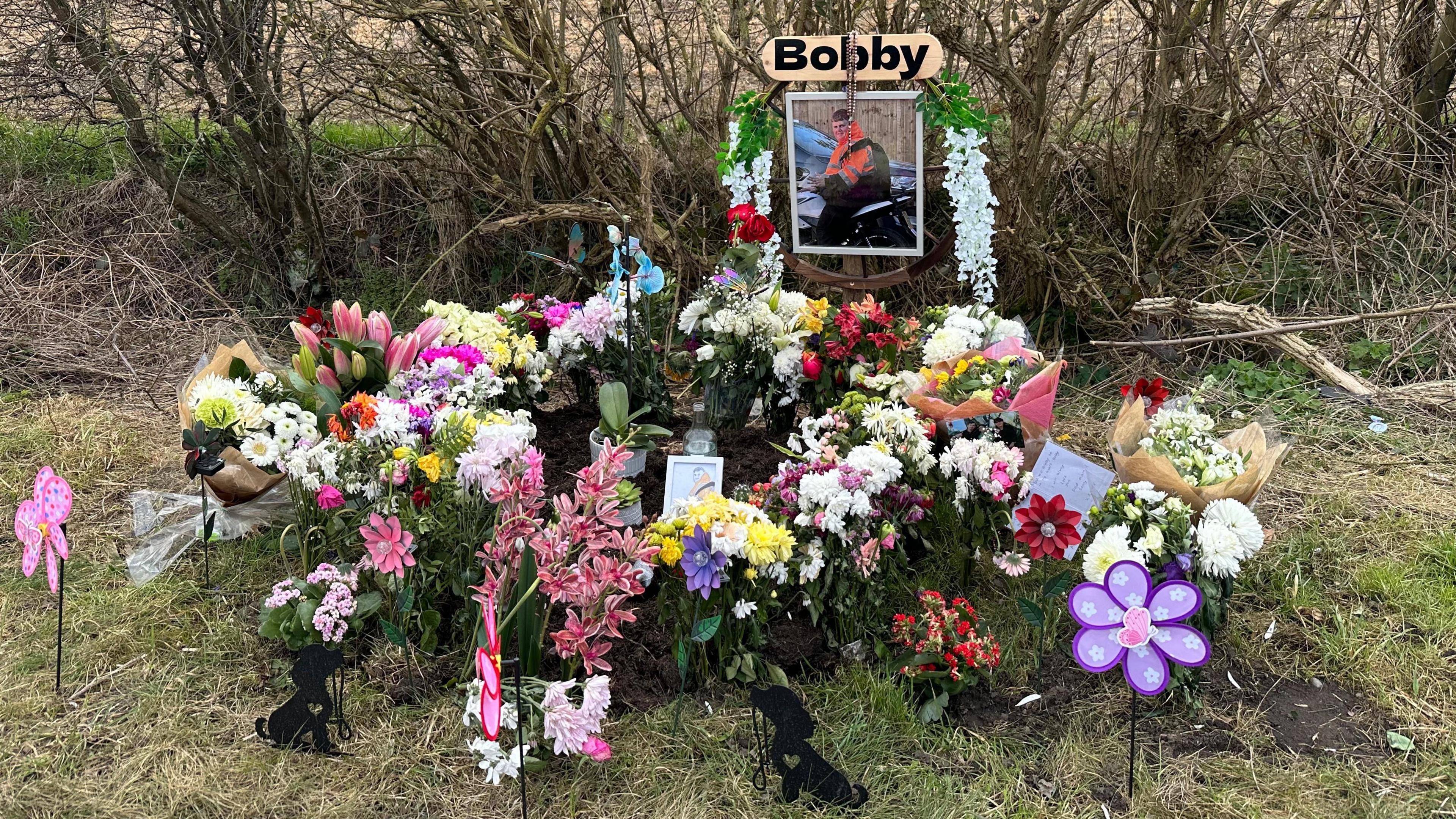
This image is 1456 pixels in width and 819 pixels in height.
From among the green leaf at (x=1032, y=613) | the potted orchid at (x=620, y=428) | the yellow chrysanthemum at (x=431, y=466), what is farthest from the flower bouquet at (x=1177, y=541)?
the yellow chrysanthemum at (x=431, y=466)

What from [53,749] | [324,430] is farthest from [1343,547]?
[53,749]

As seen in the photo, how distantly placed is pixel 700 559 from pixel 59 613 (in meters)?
1.63

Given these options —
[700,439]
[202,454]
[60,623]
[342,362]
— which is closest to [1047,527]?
[700,439]

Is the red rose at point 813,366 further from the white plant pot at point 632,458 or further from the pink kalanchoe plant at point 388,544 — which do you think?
the pink kalanchoe plant at point 388,544

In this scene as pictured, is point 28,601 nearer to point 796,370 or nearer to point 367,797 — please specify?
point 367,797

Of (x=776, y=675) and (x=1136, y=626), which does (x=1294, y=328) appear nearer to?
(x=1136, y=626)

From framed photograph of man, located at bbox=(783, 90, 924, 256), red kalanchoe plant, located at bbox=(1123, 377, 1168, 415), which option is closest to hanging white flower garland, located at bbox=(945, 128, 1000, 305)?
framed photograph of man, located at bbox=(783, 90, 924, 256)

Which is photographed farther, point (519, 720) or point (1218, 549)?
point (1218, 549)

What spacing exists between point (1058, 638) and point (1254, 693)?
0.46 m

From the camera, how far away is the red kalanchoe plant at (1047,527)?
2598 mm

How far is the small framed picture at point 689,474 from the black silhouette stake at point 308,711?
0.98 meters

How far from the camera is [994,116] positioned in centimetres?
395

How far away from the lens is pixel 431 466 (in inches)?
108

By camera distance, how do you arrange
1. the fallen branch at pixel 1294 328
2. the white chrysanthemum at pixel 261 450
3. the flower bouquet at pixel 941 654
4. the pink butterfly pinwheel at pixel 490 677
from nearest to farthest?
1. the pink butterfly pinwheel at pixel 490 677
2. the flower bouquet at pixel 941 654
3. the white chrysanthemum at pixel 261 450
4. the fallen branch at pixel 1294 328
